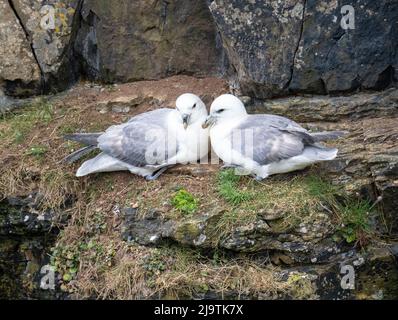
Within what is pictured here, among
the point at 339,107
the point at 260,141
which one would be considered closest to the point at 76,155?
the point at 260,141

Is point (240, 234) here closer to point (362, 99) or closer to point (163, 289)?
point (163, 289)

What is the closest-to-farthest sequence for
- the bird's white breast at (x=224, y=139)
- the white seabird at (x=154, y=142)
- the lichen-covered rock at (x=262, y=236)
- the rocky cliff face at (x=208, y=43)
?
the lichen-covered rock at (x=262, y=236) < the bird's white breast at (x=224, y=139) < the white seabird at (x=154, y=142) < the rocky cliff face at (x=208, y=43)

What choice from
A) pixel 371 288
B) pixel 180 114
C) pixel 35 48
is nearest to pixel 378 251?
pixel 371 288

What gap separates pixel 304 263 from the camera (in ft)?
15.3

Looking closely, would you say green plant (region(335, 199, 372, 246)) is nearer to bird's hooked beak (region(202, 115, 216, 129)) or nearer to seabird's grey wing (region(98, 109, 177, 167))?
bird's hooked beak (region(202, 115, 216, 129))

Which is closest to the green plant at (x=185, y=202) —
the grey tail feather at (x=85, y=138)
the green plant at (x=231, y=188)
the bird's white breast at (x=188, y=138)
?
the green plant at (x=231, y=188)

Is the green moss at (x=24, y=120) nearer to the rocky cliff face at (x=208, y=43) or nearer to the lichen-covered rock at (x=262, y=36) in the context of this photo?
the rocky cliff face at (x=208, y=43)

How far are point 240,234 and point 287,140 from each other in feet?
2.19

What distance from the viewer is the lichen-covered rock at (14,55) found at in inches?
229

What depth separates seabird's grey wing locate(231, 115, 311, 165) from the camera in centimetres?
479

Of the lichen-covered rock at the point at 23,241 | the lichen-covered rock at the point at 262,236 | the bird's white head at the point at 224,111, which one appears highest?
Answer: the bird's white head at the point at 224,111

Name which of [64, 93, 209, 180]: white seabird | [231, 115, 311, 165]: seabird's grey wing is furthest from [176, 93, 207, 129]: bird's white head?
[231, 115, 311, 165]: seabird's grey wing

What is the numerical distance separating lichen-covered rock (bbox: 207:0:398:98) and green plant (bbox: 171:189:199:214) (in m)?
1.03

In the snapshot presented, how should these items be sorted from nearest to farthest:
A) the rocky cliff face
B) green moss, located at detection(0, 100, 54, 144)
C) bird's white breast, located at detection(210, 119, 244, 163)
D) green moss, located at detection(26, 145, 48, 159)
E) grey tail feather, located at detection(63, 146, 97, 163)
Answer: bird's white breast, located at detection(210, 119, 244, 163)
the rocky cliff face
grey tail feather, located at detection(63, 146, 97, 163)
green moss, located at detection(26, 145, 48, 159)
green moss, located at detection(0, 100, 54, 144)
